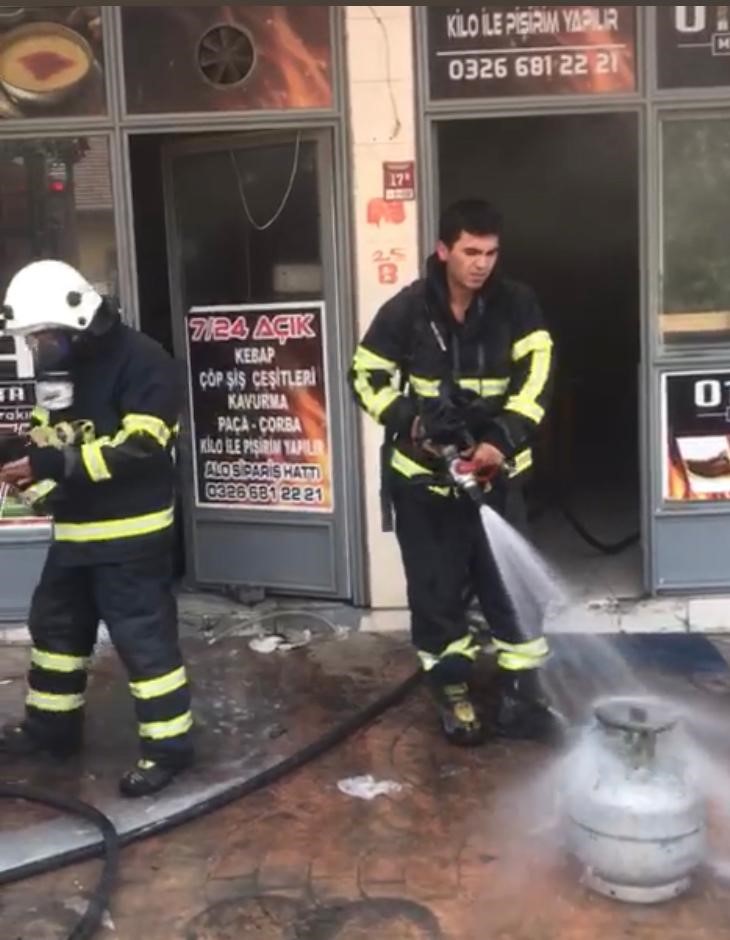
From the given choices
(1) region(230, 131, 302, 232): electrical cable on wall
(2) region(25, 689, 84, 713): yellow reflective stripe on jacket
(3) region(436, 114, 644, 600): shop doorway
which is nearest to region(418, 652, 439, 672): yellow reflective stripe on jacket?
(2) region(25, 689, 84, 713): yellow reflective stripe on jacket

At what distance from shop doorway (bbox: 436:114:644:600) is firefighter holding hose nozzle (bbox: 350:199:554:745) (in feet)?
13.1

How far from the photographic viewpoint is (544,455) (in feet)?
29.3

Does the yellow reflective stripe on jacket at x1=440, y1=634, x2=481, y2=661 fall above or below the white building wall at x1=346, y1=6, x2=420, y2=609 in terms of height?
below

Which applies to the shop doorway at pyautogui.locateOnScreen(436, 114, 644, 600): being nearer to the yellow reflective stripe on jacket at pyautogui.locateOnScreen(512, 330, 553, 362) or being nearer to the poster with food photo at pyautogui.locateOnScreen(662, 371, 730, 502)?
the poster with food photo at pyautogui.locateOnScreen(662, 371, 730, 502)

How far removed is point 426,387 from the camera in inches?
185

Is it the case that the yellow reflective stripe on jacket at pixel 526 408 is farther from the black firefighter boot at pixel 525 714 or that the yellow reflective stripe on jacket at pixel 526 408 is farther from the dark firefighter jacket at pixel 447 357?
the black firefighter boot at pixel 525 714

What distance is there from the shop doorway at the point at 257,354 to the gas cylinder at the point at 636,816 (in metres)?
2.83

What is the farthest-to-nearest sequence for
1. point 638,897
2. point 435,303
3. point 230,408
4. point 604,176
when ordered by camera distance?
point 604,176, point 230,408, point 435,303, point 638,897

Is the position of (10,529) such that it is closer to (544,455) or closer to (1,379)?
(1,379)

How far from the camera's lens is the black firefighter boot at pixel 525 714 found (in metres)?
4.87

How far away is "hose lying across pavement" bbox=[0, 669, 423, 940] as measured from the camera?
3713 mm

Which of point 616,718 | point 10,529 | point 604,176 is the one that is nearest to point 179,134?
point 10,529

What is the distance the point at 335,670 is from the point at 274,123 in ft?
8.33

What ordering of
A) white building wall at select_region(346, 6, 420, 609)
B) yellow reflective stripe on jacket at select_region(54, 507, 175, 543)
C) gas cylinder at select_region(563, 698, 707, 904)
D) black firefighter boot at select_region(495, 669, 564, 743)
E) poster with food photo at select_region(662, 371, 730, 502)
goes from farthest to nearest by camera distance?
1. poster with food photo at select_region(662, 371, 730, 502)
2. white building wall at select_region(346, 6, 420, 609)
3. black firefighter boot at select_region(495, 669, 564, 743)
4. yellow reflective stripe on jacket at select_region(54, 507, 175, 543)
5. gas cylinder at select_region(563, 698, 707, 904)
